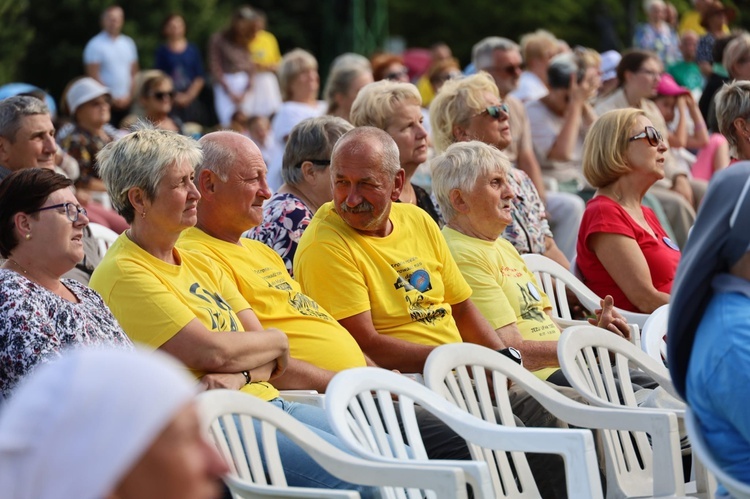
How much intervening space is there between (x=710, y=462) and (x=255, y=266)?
2.13 meters

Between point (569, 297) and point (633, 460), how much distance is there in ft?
6.56

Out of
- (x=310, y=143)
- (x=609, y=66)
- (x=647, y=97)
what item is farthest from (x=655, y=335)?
(x=609, y=66)

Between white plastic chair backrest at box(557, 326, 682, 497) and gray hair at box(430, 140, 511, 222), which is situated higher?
gray hair at box(430, 140, 511, 222)

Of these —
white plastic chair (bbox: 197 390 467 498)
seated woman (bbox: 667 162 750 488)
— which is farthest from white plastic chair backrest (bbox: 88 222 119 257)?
seated woman (bbox: 667 162 750 488)

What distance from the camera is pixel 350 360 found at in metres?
4.45

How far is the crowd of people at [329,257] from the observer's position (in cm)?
285

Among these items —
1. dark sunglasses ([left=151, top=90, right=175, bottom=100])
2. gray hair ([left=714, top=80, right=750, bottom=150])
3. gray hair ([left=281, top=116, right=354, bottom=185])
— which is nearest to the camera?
gray hair ([left=281, top=116, right=354, bottom=185])

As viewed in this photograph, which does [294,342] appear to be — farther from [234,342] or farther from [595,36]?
[595,36]

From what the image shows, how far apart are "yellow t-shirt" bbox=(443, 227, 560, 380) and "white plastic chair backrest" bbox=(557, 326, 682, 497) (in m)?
0.56

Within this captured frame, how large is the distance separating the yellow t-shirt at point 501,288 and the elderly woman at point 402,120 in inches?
26.1

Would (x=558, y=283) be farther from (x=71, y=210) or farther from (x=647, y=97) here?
(x=647, y=97)

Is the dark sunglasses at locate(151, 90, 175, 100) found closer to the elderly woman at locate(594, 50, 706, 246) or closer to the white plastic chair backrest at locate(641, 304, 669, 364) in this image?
the elderly woman at locate(594, 50, 706, 246)

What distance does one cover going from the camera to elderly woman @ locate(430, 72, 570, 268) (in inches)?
249

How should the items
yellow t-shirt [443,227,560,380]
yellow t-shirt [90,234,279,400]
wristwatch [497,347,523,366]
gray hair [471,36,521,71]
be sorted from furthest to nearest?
gray hair [471,36,521,71], yellow t-shirt [443,227,560,380], wristwatch [497,347,523,366], yellow t-shirt [90,234,279,400]
